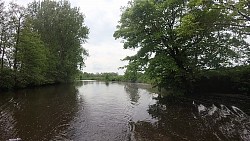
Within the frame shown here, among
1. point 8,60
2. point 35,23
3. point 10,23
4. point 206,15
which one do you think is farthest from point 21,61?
point 206,15

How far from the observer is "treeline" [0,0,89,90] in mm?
27266

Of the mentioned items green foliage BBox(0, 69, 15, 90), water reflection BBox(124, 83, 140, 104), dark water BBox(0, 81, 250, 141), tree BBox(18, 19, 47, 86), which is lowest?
dark water BBox(0, 81, 250, 141)

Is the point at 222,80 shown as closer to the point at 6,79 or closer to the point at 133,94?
the point at 133,94

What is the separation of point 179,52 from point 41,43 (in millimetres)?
24176

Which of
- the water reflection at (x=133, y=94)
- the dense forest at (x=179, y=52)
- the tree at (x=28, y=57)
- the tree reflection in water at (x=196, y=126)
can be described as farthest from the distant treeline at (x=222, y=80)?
the tree at (x=28, y=57)

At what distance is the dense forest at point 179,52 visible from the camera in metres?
18.8

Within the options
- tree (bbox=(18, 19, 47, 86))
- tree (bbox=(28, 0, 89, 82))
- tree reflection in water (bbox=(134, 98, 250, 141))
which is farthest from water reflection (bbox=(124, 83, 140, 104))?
tree (bbox=(28, 0, 89, 82))

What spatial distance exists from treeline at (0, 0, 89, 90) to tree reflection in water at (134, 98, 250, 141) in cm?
1999

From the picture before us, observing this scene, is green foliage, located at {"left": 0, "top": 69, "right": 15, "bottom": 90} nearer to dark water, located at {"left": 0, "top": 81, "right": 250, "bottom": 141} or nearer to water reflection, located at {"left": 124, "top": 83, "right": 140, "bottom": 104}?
water reflection, located at {"left": 124, "top": 83, "right": 140, "bottom": 104}

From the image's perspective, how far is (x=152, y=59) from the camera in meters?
19.5

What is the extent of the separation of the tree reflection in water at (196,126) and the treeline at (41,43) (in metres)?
20.0

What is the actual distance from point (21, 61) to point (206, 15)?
77.9 feet

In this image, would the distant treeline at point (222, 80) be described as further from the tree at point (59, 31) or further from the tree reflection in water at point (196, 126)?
the tree at point (59, 31)

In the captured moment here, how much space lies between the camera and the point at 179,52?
2067 centimetres
